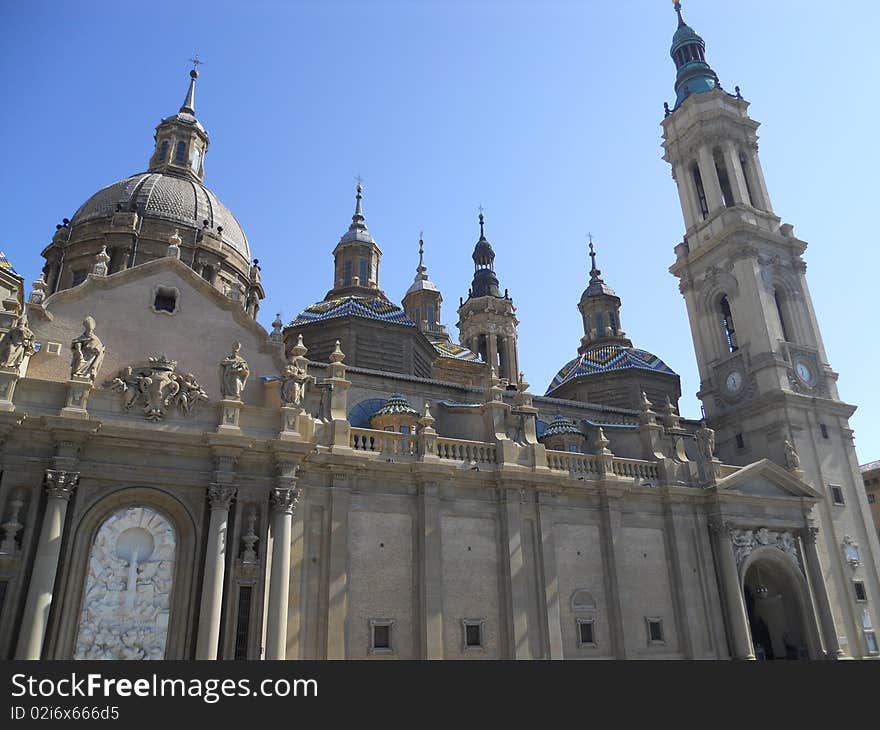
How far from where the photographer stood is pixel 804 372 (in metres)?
38.1

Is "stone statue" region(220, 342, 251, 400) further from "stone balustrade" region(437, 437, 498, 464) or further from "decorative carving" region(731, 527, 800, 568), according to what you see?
"decorative carving" region(731, 527, 800, 568)

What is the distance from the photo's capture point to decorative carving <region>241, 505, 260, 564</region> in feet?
67.9

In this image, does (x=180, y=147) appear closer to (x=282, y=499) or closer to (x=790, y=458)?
(x=282, y=499)

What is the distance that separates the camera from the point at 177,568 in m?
20.4

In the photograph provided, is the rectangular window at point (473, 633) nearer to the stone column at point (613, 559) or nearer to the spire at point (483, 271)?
the stone column at point (613, 559)

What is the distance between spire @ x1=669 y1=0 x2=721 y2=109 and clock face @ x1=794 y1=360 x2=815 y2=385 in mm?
19150

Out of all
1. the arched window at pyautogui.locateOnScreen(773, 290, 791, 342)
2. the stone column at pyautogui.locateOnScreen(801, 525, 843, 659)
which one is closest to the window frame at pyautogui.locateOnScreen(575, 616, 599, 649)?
the stone column at pyautogui.locateOnScreen(801, 525, 843, 659)

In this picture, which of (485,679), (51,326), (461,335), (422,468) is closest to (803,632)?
(422,468)

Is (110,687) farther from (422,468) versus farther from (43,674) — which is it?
(422,468)

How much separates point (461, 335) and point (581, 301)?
1370cm

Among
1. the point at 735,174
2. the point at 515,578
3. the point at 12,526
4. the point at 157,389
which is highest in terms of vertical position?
the point at 735,174

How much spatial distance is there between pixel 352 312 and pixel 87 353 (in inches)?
650

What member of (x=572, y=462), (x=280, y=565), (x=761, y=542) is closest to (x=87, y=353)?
(x=280, y=565)

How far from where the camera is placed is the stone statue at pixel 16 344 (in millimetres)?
20281
